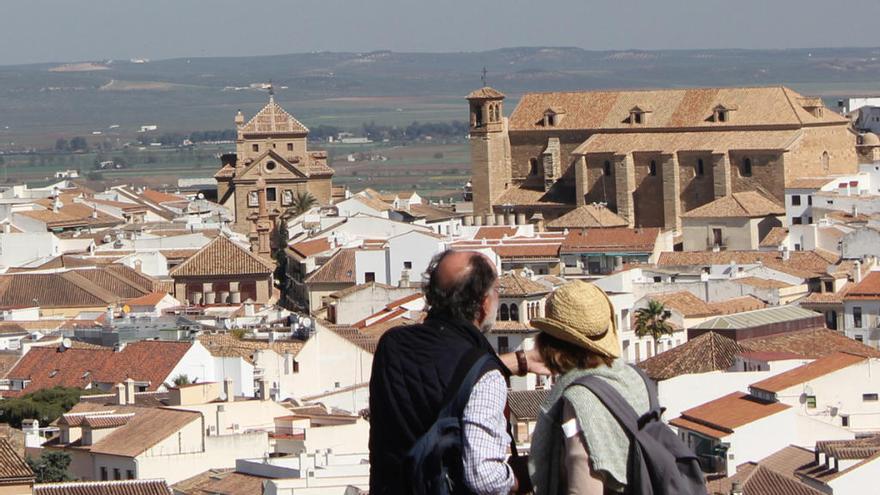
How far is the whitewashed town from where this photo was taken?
23.9ft

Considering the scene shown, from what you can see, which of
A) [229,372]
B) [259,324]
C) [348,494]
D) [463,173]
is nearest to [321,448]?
[348,494]

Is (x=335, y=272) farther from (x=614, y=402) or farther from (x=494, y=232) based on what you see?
(x=614, y=402)

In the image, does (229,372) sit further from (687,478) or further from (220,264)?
(687,478)

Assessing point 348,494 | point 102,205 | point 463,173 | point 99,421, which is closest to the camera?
point 348,494

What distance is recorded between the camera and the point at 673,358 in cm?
3712

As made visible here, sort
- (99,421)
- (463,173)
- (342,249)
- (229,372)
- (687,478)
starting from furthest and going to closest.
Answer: (463,173) < (342,249) < (229,372) < (99,421) < (687,478)

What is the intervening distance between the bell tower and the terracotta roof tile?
145 ft

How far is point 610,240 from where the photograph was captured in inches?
2448

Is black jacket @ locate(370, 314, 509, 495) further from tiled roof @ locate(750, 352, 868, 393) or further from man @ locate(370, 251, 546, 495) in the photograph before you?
tiled roof @ locate(750, 352, 868, 393)

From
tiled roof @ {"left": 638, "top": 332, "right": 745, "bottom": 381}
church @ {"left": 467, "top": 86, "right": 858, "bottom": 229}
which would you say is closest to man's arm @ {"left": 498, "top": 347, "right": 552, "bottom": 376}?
tiled roof @ {"left": 638, "top": 332, "right": 745, "bottom": 381}

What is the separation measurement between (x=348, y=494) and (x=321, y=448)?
20.6 ft

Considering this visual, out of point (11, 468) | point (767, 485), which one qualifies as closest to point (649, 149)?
point (11, 468)

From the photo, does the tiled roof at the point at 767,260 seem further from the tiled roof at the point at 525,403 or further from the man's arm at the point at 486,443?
the man's arm at the point at 486,443

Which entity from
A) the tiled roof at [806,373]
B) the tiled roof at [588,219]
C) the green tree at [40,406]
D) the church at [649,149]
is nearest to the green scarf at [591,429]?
the tiled roof at [806,373]
